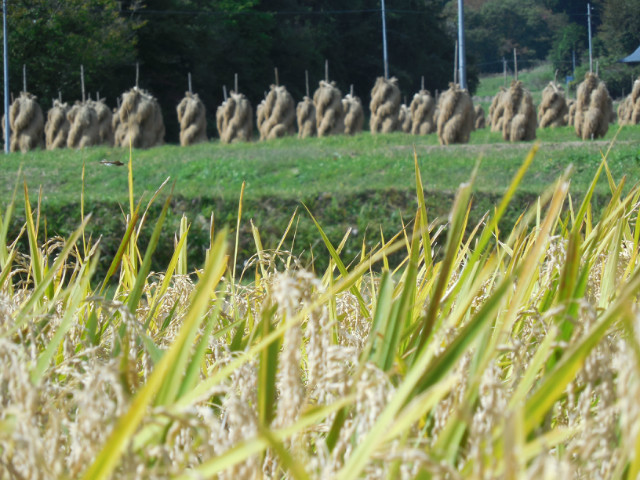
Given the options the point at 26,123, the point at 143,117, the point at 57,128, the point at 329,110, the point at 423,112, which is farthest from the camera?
the point at 423,112

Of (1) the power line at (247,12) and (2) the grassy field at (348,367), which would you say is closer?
(2) the grassy field at (348,367)

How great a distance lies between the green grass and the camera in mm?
6906

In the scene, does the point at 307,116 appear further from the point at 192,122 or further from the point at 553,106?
the point at 553,106

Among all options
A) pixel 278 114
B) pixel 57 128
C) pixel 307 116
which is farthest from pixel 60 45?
pixel 278 114

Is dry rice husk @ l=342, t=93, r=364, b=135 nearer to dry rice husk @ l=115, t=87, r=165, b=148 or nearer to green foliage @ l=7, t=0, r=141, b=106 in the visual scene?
dry rice husk @ l=115, t=87, r=165, b=148

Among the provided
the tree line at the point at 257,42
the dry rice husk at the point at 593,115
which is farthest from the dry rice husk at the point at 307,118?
the tree line at the point at 257,42

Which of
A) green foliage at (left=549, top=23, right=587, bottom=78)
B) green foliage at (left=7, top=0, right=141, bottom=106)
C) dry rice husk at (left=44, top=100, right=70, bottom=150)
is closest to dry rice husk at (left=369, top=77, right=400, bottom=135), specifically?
dry rice husk at (left=44, top=100, right=70, bottom=150)

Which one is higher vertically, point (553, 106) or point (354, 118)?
point (553, 106)

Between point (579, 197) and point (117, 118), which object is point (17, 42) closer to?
point (117, 118)

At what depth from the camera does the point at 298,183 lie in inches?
383

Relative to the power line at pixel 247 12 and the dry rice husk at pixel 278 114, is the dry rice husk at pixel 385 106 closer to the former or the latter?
the dry rice husk at pixel 278 114

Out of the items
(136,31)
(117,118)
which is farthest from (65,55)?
(117,118)

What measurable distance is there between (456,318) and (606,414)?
1.06ft

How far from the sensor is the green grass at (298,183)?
6.91m
